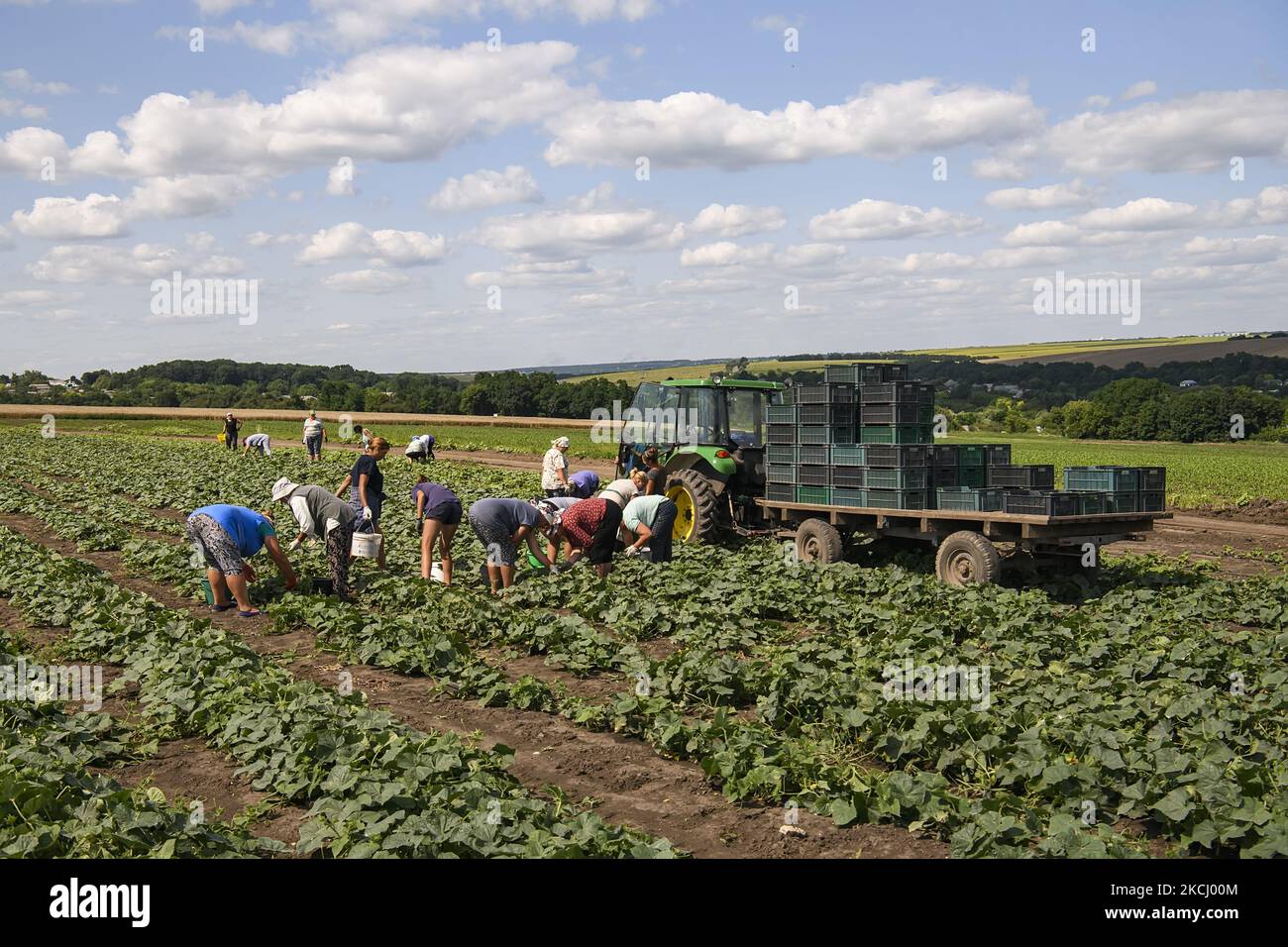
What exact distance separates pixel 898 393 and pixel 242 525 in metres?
7.20

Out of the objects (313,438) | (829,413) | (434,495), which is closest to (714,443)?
(829,413)

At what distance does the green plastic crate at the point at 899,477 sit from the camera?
1202 cm

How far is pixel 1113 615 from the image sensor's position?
999 cm

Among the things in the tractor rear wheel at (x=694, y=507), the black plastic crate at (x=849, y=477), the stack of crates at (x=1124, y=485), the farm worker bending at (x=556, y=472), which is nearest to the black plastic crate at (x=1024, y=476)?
the stack of crates at (x=1124, y=485)

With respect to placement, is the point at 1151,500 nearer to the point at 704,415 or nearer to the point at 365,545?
the point at 704,415

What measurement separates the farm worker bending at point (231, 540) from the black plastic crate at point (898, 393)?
265 inches

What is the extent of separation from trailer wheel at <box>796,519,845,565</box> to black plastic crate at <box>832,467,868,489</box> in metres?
0.56

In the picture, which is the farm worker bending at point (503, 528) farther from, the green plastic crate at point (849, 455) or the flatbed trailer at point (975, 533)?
Answer: the green plastic crate at point (849, 455)

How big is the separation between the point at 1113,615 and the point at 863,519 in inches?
132

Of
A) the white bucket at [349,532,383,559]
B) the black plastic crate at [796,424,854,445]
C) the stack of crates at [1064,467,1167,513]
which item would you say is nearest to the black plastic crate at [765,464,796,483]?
the black plastic crate at [796,424,854,445]

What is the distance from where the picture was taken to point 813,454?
13.0 m
